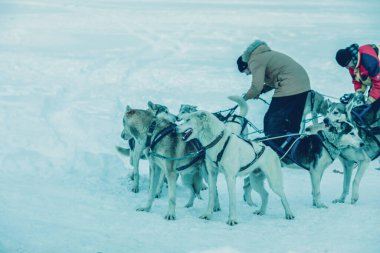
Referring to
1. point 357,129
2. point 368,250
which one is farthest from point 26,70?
point 368,250

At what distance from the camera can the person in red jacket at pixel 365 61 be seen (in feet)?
18.5

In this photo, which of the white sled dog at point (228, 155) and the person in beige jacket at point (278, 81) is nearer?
the white sled dog at point (228, 155)

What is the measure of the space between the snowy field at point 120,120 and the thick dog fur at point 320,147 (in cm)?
32

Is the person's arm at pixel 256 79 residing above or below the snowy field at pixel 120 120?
above

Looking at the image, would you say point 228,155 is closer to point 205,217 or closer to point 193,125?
point 193,125

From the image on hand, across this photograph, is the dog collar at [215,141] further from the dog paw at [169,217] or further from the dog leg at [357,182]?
the dog leg at [357,182]

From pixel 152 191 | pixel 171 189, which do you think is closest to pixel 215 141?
pixel 171 189

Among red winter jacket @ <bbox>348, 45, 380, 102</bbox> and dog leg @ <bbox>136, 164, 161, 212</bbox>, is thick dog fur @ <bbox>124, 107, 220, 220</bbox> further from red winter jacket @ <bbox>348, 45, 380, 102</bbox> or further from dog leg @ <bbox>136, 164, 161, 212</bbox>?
red winter jacket @ <bbox>348, 45, 380, 102</bbox>

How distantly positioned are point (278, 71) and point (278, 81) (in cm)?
11

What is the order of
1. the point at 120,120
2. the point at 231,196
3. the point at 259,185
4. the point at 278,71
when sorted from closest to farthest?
the point at 231,196, the point at 259,185, the point at 278,71, the point at 120,120

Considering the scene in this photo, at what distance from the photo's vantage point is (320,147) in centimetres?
557

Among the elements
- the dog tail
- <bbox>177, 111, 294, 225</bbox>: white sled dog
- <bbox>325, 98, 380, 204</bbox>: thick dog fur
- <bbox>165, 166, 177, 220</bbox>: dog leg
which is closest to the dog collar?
<bbox>177, 111, 294, 225</bbox>: white sled dog

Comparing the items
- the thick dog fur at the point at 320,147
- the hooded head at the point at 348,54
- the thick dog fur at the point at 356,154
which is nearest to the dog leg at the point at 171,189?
the thick dog fur at the point at 320,147

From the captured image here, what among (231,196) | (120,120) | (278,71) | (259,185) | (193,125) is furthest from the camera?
(120,120)
